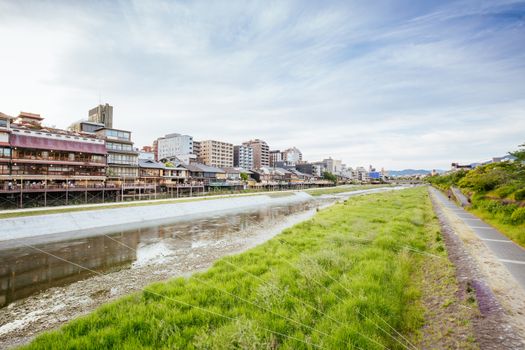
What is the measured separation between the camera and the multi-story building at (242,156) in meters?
124

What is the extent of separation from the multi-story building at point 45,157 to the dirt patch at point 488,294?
47186 millimetres

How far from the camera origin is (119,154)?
162ft

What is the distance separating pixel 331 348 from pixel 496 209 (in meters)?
20.8

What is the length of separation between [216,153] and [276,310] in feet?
362

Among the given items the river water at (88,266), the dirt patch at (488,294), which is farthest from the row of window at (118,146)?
the dirt patch at (488,294)

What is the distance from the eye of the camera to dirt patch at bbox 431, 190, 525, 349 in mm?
4910

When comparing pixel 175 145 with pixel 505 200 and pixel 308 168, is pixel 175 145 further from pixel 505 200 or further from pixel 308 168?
pixel 505 200

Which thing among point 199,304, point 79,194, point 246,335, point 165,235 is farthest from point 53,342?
point 79,194

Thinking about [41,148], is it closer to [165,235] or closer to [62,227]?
[62,227]

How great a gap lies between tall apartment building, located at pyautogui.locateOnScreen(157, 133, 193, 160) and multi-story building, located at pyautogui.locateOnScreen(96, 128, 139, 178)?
49959mm

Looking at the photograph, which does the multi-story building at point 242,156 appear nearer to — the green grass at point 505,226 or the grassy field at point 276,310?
the green grass at point 505,226

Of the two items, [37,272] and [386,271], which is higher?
[386,271]

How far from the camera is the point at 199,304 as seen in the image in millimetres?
7289

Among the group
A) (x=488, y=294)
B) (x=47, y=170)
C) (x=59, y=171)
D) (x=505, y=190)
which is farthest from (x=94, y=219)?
(x=505, y=190)
